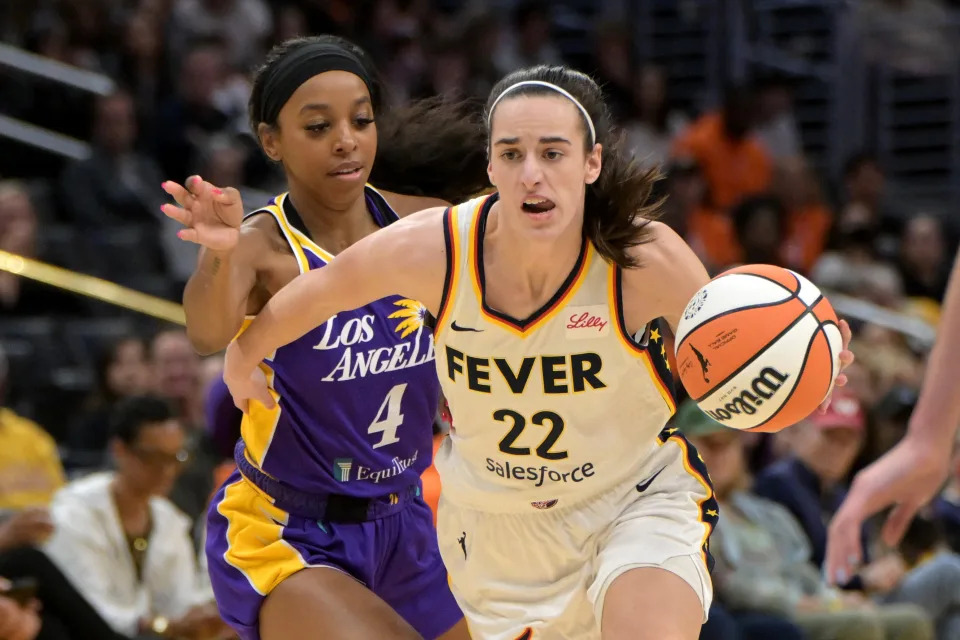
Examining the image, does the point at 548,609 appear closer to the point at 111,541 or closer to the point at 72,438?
the point at 111,541

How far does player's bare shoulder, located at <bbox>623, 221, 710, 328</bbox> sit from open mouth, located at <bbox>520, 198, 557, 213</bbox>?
0.87 feet

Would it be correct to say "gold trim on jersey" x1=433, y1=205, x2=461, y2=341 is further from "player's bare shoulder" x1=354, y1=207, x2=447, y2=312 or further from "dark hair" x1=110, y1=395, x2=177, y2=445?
"dark hair" x1=110, y1=395, x2=177, y2=445

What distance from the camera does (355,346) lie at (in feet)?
13.2

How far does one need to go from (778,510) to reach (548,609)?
11.6 feet

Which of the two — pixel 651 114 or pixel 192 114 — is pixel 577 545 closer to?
pixel 192 114

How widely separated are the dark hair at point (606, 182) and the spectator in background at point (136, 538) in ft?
9.82

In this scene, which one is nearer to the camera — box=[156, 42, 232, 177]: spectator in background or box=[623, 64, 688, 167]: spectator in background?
box=[156, 42, 232, 177]: spectator in background

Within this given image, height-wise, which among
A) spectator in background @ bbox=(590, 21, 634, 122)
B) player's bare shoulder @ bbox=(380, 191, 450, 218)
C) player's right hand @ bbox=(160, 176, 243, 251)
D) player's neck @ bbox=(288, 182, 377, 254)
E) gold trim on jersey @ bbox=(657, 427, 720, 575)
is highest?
player's right hand @ bbox=(160, 176, 243, 251)

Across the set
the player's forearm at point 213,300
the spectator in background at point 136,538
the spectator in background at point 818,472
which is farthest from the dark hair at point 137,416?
the spectator in background at point 818,472

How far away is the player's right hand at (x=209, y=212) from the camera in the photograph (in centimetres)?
374

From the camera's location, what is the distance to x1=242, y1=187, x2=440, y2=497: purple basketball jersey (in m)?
4.00

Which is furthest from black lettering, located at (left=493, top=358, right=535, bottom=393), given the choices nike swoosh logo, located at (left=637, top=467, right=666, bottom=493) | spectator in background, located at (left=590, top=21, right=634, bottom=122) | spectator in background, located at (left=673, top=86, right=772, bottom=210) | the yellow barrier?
spectator in background, located at (left=590, top=21, right=634, bottom=122)

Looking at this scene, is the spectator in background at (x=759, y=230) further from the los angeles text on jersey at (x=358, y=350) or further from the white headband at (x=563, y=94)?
the white headband at (x=563, y=94)

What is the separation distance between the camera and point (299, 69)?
4.04m
